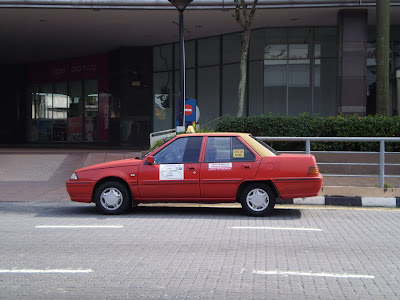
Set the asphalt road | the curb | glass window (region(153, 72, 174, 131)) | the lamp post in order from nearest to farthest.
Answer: the asphalt road < the curb < the lamp post < glass window (region(153, 72, 174, 131))

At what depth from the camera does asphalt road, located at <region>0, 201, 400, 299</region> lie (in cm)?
521

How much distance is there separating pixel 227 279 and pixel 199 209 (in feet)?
16.9

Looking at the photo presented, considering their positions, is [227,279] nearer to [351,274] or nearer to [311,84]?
[351,274]

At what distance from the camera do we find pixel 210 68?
85.3 feet

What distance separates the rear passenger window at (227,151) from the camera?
9.56 meters

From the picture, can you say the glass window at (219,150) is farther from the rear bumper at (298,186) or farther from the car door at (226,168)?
the rear bumper at (298,186)

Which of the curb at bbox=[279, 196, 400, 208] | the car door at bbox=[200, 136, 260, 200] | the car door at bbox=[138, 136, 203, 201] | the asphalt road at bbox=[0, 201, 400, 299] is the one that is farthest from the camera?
the curb at bbox=[279, 196, 400, 208]

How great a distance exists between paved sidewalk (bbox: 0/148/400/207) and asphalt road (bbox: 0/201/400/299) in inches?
47.4

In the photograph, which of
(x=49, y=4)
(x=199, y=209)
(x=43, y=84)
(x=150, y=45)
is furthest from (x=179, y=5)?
(x=43, y=84)

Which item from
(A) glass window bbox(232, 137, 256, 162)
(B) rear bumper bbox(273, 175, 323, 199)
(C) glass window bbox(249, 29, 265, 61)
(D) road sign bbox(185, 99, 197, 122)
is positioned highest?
(C) glass window bbox(249, 29, 265, 61)

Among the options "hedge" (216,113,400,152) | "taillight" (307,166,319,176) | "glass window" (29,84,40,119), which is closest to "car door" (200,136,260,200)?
"taillight" (307,166,319,176)

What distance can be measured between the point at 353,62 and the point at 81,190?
13807mm

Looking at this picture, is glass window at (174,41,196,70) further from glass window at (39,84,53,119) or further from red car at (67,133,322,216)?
red car at (67,133,322,216)

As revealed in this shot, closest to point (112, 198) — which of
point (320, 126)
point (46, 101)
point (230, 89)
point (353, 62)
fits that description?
point (320, 126)
